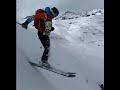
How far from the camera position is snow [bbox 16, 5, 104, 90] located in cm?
229

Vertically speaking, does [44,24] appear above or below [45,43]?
above

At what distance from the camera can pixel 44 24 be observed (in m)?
2.34

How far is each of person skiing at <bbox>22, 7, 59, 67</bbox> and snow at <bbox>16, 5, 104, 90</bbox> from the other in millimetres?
34

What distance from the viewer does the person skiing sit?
233 cm

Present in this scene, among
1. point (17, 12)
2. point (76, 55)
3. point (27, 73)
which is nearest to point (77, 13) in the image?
point (76, 55)

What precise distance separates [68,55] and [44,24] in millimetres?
323

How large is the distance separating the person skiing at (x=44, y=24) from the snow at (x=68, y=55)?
1.3 inches

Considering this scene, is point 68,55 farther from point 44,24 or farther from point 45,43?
point 44,24

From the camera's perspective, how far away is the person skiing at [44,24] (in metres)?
2.33

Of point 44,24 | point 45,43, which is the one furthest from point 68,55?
point 44,24
